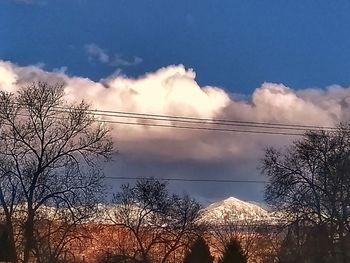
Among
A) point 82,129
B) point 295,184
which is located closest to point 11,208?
point 82,129

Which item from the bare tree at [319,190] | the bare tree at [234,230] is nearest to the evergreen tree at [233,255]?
the bare tree at [319,190]

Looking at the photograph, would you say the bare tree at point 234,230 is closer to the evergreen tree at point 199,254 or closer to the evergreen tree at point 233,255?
the evergreen tree at point 199,254

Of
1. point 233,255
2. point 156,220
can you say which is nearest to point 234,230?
point 156,220

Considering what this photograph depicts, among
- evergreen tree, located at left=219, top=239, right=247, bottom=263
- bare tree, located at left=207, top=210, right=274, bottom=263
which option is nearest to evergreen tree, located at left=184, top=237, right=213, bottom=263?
evergreen tree, located at left=219, top=239, right=247, bottom=263

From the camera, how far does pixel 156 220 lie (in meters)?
68.7

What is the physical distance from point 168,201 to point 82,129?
21446 millimetres

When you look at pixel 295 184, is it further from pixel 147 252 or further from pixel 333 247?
pixel 147 252

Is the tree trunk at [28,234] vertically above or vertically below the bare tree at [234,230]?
below

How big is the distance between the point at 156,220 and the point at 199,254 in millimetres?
15332

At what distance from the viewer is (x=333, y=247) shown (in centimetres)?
4884

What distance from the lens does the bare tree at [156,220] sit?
66.9 m

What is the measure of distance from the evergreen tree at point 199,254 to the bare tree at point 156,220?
34.5 ft

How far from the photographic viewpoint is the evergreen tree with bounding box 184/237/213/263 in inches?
2096

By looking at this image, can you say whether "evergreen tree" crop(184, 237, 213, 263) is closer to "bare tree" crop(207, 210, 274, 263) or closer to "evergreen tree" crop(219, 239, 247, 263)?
"evergreen tree" crop(219, 239, 247, 263)
